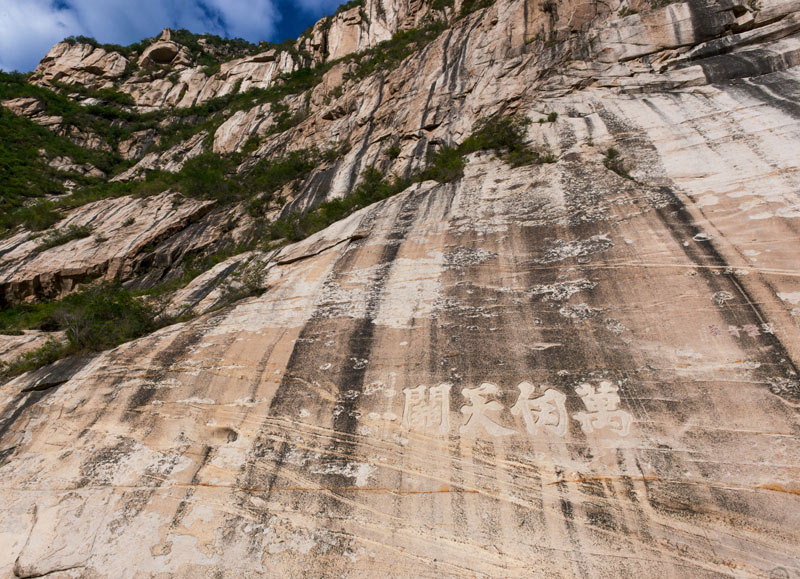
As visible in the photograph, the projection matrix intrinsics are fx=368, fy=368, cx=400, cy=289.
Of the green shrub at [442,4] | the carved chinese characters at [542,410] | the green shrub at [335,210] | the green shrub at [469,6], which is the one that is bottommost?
the carved chinese characters at [542,410]

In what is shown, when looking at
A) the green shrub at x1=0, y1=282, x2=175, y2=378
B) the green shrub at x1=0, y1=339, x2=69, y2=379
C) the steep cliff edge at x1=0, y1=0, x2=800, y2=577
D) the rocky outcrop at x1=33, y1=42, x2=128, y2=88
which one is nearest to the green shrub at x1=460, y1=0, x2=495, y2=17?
the steep cliff edge at x1=0, y1=0, x2=800, y2=577

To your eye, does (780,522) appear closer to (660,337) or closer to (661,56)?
(660,337)

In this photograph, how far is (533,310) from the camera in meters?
4.71

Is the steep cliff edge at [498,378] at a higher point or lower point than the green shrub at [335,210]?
lower

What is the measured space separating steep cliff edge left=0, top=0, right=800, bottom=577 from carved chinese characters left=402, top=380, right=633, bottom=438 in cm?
2

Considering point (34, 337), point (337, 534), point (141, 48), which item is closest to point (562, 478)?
point (337, 534)

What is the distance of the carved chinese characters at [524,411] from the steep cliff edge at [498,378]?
23 millimetres

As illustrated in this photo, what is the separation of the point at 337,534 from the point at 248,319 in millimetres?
3496

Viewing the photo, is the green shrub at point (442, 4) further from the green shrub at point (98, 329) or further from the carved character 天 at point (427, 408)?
the carved character 天 at point (427, 408)

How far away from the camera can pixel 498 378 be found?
3977mm

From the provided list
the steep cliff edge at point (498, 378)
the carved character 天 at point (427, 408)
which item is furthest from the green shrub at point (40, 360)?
the carved character 天 at point (427, 408)

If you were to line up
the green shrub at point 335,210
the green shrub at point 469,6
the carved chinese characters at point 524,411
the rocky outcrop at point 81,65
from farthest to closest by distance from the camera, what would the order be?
the rocky outcrop at point 81,65 → the green shrub at point 469,6 → the green shrub at point 335,210 → the carved chinese characters at point 524,411

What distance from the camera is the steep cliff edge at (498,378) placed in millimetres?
2885

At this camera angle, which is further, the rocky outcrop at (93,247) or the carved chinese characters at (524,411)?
the rocky outcrop at (93,247)
